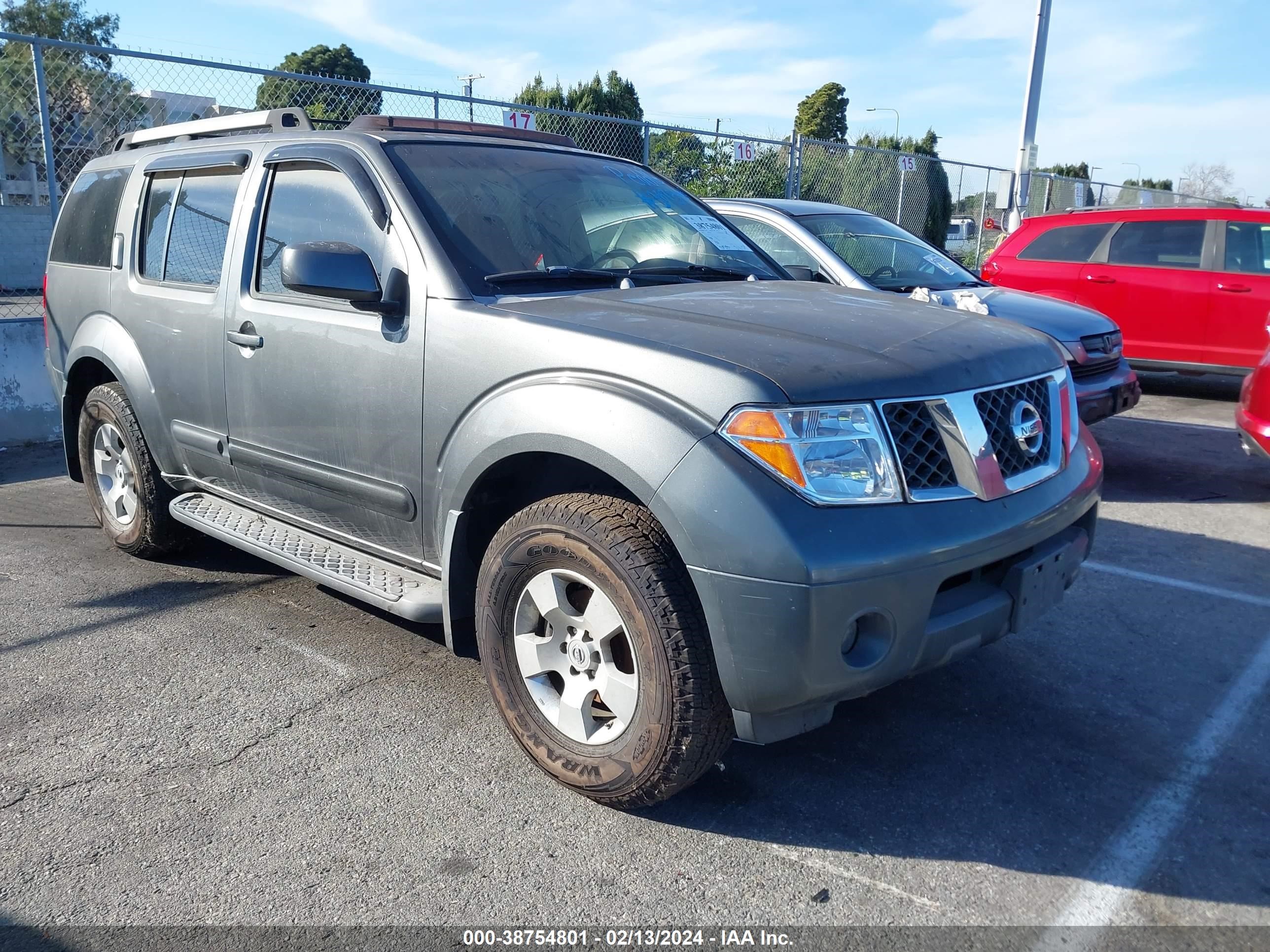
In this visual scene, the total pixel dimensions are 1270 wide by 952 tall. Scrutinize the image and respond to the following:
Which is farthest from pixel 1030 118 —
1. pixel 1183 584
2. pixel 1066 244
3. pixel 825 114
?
pixel 825 114

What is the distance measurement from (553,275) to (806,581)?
1519 mm

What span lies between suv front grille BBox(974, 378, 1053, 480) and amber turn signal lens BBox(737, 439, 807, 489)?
637mm

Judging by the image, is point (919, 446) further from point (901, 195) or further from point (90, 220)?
point (901, 195)

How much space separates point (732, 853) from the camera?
2.64 metres

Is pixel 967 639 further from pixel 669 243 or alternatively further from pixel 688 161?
pixel 688 161

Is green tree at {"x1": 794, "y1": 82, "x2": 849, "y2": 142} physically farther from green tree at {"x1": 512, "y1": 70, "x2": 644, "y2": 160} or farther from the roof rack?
the roof rack

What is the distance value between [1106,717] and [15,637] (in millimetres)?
4054

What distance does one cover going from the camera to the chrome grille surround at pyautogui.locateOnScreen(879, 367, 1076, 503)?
2.55 m

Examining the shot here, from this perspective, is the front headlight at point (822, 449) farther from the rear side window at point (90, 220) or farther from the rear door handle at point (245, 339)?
the rear side window at point (90, 220)

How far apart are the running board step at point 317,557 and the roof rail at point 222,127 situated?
156 centimetres

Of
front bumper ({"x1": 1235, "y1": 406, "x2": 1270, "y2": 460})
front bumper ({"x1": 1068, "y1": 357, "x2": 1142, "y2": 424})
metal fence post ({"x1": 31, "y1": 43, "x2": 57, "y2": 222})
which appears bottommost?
front bumper ({"x1": 1235, "y1": 406, "x2": 1270, "y2": 460})

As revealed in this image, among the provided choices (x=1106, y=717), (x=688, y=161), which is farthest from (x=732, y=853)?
(x=688, y=161)

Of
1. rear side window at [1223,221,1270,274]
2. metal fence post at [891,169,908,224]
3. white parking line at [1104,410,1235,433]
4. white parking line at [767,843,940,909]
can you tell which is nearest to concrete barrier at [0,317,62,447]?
white parking line at [767,843,940,909]

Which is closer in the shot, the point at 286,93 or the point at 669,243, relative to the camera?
the point at 669,243
